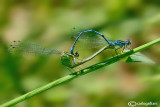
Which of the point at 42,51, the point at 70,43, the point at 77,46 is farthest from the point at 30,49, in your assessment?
the point at 70,43

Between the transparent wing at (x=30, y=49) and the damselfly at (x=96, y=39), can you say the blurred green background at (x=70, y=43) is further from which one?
the transparent wing at (x=30, y=49)

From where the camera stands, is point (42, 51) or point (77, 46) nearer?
point (42, 51)

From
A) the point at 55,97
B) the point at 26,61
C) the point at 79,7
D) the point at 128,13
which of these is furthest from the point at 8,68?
the point at 128,13

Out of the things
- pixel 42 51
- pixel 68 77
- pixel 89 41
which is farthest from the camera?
pixel 89 41

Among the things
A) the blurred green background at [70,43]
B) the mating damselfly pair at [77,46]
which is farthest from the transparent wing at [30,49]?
the blurred green background at [70,43]

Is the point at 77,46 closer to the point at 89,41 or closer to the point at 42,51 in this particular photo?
the point at 89,41

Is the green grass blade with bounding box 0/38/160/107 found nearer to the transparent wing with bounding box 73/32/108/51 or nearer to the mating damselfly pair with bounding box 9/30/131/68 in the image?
the mating damselfly pair with bounding box 9/30/131/68

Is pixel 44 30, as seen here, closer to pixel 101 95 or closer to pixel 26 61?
pixel 26 61
